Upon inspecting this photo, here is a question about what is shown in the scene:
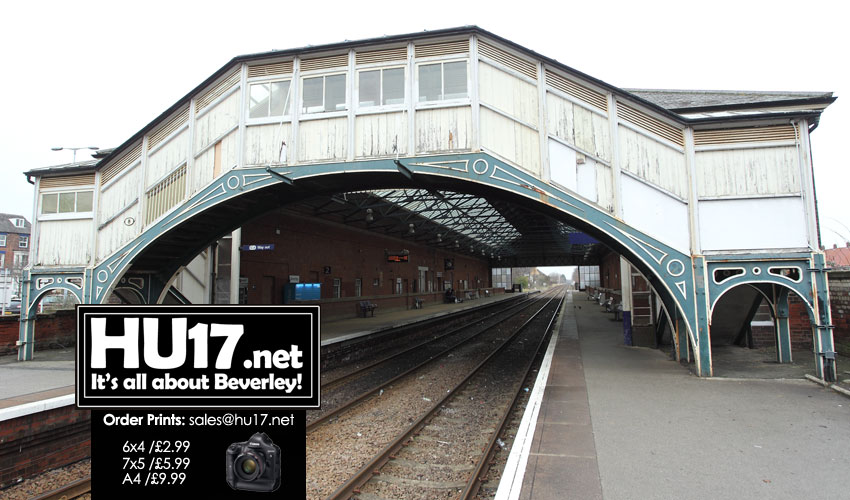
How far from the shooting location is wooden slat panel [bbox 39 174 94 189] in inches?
491

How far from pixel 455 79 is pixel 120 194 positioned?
995 cm

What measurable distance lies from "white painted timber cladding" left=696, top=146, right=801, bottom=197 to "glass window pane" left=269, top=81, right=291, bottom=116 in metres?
9.95

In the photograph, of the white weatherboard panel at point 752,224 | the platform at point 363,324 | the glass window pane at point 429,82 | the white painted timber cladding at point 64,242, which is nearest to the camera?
the white weatherboard panel at point 752,224

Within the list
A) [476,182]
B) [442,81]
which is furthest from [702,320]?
[442,81]

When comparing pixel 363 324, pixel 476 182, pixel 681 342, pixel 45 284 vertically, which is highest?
pixel 476 182

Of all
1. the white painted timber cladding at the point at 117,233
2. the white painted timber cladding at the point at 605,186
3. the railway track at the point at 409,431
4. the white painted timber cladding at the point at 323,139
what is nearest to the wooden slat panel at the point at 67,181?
the white painted timber cladding at the point at 117,233

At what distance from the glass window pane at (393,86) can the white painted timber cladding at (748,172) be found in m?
6.88

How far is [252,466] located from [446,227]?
98.7 feet

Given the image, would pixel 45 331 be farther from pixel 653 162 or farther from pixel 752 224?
pixel 752 224

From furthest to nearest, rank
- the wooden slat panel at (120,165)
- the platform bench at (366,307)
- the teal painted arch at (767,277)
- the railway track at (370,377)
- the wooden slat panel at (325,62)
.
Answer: the platform bench at (366,307), the wooden slat panel at (120,165), the wooden slat panel at (325,62), the teal painted arch at (767,277), the railway track at (370,377)

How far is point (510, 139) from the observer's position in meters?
9.97

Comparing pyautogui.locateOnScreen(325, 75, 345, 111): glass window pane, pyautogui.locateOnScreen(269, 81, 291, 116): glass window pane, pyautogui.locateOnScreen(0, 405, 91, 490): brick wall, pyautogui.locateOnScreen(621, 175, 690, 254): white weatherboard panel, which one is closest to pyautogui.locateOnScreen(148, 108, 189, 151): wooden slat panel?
pyautogui.locateOnScreen(269, 81, 291, 116): glass window pane

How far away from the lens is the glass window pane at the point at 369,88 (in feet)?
35.1

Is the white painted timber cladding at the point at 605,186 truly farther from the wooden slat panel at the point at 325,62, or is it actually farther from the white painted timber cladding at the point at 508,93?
the wooden slat panel at the point at 325,62
